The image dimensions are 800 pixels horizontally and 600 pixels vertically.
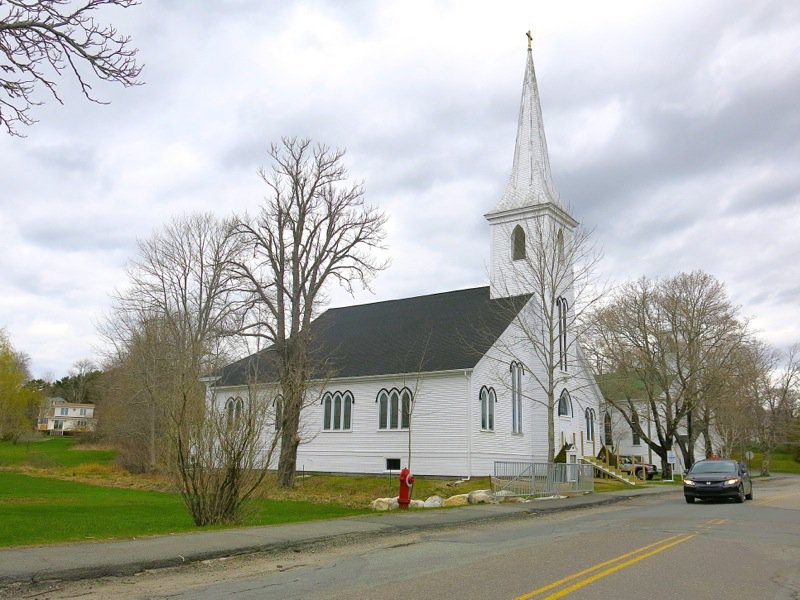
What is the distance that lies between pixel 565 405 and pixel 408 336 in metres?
9.43

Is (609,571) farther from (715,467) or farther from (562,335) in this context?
(562,335)

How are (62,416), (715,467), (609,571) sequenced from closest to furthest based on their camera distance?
(609,571)
(715,467)
(62,416)

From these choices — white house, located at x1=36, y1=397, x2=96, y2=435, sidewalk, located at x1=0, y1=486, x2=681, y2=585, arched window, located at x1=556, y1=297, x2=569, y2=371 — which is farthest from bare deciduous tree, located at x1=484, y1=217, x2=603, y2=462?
white house, located at x1=36, y1=397, x2=96, y2=435

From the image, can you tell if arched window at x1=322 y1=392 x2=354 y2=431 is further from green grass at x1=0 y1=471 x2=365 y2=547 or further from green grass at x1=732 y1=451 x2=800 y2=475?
green grass at x1=732 y1=451 x2=800 y2=475

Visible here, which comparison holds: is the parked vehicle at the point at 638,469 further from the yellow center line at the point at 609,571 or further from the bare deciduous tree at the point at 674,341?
the yellow center line at the point at 609,571

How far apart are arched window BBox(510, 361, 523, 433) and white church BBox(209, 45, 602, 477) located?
5 centimetres

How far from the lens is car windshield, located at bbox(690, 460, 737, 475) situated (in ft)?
80.0

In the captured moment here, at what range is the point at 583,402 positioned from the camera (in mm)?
39781

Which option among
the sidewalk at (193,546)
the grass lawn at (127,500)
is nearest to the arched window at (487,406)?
the grass lawn at (127,500)

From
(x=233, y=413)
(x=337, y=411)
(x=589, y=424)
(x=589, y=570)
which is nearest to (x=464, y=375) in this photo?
(x=337, y=411)

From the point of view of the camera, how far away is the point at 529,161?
38.4 metres

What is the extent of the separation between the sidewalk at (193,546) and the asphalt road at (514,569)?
316 millimetres

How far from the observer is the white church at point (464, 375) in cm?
3111

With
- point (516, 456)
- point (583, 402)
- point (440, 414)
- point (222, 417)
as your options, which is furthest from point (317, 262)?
point (583, 402)
